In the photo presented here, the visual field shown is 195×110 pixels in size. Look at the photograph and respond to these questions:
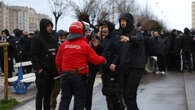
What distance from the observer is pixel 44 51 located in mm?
6656

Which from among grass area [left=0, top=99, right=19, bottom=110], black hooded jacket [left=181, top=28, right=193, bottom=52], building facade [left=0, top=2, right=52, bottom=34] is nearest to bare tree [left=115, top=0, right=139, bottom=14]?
black hooded jacket [left=181, top=28, right=193, bottom=52]

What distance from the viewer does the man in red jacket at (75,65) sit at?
5.43m

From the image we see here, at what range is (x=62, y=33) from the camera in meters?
7.76

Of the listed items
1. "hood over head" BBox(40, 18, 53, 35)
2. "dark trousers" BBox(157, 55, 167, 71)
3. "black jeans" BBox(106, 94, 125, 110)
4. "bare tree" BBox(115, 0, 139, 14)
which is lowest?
"black jeans" BBox(106, 94, 125, 110)

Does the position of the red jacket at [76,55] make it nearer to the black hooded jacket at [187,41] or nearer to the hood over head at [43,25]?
the hood over head at [43,25]

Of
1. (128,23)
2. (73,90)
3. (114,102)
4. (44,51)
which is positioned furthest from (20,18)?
(73,90)

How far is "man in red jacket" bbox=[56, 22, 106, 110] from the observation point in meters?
5.43

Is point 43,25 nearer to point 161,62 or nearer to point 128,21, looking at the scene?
point 128,21

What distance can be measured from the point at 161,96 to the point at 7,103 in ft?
13.4

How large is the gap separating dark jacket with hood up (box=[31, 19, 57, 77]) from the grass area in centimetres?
195

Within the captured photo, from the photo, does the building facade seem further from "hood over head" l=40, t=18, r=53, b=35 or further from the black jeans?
the black jeans

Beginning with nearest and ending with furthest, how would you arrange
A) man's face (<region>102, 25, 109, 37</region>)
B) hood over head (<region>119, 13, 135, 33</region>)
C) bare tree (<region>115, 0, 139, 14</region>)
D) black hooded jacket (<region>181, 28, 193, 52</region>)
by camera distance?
hood over head (<region>119, 13, 135, 33</region>) < man's face (<region>102, 25, 109, 37</region>) < black hooded jacket (<region>181, 28, 193, 52</region>) < bare tree (<region>115, 0, 139, 14</region>)

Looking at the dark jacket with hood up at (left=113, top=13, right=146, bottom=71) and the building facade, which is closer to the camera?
the dark jacket with hood up at (left=113, top=13, right=146, bottom=71)

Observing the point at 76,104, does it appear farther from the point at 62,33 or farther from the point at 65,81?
the point at 62,33
